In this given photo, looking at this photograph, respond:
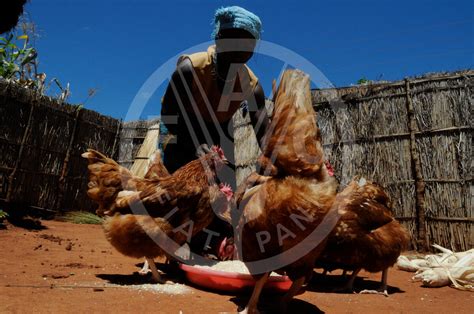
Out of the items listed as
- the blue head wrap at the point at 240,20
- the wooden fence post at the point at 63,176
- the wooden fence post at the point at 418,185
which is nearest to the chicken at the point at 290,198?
the blue head wrap at the point at 240,20

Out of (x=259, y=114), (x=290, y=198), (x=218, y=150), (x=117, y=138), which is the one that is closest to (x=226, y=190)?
(x=218, y=150)

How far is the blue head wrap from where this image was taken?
148 inches

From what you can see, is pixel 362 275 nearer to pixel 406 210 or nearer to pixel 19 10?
pixel 406 210

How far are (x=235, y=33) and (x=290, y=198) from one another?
2.02 meters

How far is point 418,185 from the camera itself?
6793mm

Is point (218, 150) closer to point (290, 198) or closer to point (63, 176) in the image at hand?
point (290, 198)

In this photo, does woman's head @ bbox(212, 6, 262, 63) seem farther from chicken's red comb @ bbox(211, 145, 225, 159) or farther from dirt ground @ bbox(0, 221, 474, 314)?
dirt ground @ bbox(0, 221, 474, 314)

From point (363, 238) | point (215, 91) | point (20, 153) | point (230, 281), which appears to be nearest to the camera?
point (230, 281)

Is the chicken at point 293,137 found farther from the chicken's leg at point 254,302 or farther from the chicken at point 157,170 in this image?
the chicken at point 157,170

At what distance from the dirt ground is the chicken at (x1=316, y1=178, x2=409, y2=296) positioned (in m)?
0.34

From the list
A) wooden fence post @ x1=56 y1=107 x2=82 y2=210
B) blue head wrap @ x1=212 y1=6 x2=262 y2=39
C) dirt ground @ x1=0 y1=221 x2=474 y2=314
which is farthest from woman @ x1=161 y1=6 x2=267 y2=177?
wooden fence post @ x1=56 y1=107 x2=82 y2=210

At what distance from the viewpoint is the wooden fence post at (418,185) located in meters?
6.75

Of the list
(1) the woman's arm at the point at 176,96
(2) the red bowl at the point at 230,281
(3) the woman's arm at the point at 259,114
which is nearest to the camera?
(2) the red bowl at the point at 230,281

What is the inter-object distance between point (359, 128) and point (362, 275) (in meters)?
3.17
